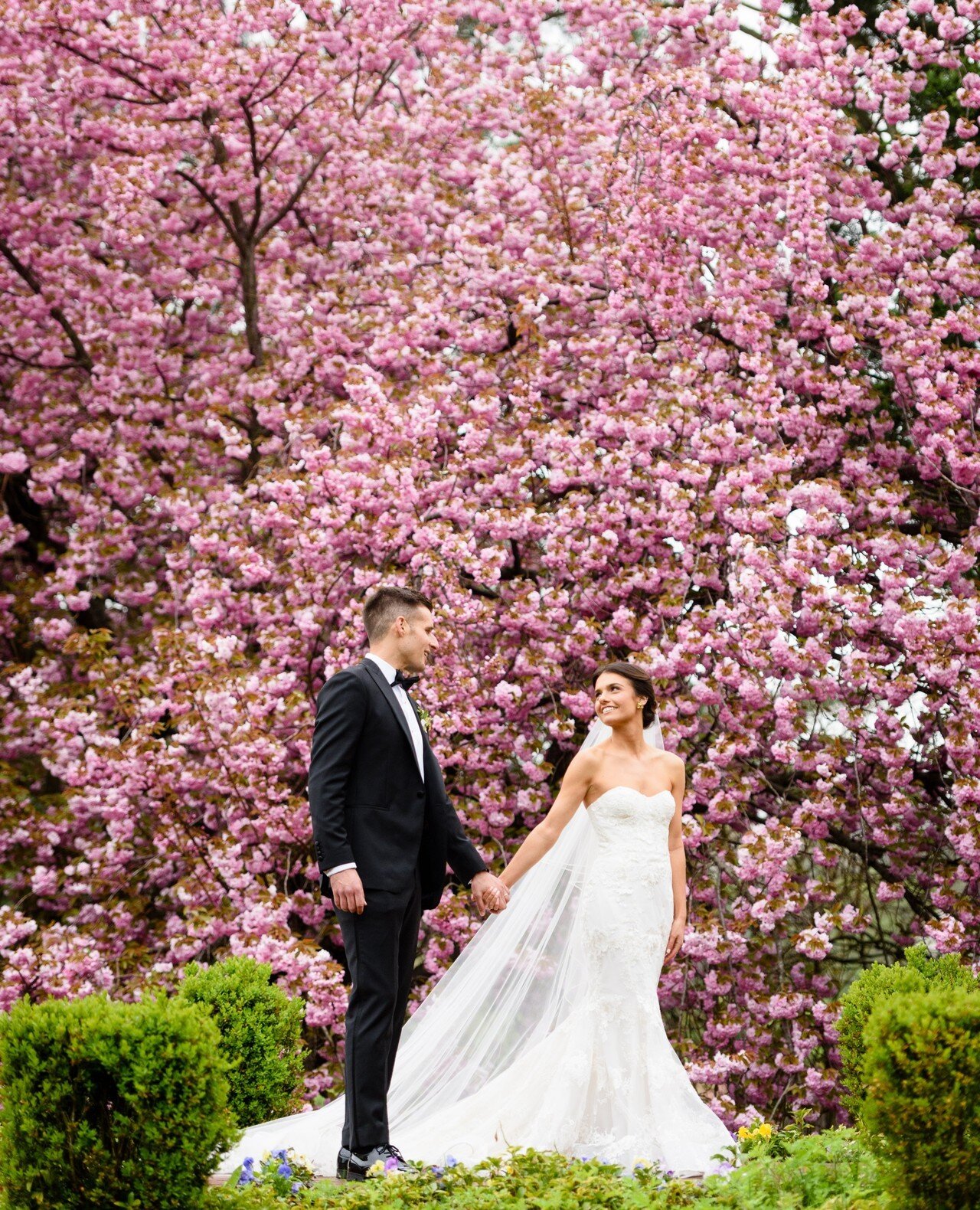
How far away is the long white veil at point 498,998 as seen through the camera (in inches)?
195

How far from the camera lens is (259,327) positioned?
9.31 meters

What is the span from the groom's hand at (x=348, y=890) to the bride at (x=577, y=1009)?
82 cm

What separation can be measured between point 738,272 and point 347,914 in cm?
452

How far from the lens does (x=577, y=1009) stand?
16.1 ft

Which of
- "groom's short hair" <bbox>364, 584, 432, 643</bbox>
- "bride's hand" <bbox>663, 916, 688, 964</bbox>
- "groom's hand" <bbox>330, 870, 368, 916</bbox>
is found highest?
"groom's short hair" <bbox>364, 584, 432, 643</bbox>

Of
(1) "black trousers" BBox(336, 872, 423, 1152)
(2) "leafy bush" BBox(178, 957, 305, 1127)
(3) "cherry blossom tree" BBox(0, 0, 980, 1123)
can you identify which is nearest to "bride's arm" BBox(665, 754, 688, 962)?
(3) "cherry blossom tree" BBox(0, 0, 980, 1123)

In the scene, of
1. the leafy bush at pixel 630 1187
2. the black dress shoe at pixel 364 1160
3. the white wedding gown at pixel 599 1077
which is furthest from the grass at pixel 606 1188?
the white wedding gown at pixel 599 1077

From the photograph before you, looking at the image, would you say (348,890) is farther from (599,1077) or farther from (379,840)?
(599,1077)

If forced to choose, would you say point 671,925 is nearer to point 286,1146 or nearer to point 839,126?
point 286,1146

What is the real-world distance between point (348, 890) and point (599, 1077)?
1197mm

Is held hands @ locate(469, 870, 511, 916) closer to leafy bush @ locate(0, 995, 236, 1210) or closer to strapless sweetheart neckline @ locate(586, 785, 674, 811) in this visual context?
strapless sweetheart neckline @ locate(586, 785, 674, 811)

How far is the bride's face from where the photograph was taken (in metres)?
4.97

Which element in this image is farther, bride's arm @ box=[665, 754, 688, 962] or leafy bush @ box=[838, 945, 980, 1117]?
bride's arm @ box=[665, 754, 688, 962]

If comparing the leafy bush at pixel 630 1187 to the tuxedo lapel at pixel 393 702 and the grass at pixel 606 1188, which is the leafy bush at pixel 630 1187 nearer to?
the grass at pixel 606 1188
